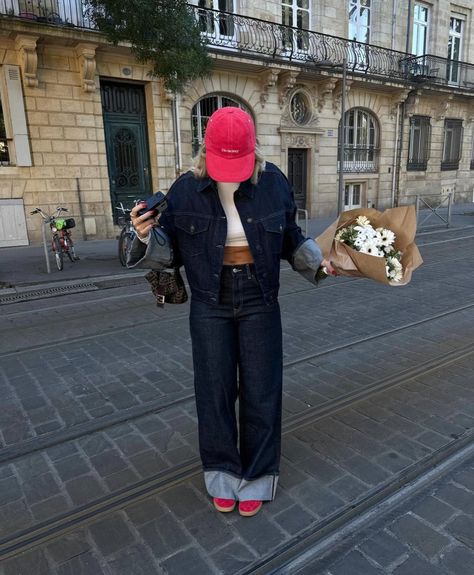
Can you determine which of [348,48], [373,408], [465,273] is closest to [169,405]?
[373,408]

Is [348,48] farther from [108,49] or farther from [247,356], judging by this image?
[247,356]

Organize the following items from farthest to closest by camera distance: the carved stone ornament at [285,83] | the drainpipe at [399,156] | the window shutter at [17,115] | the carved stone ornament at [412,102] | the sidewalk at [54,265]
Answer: the drainpipe at [399,156]
the carved stone ornament at [412,102]
the carved stone ornament at [285,83]
the window shutter at [17,115]
the sidewalk at [54,265]

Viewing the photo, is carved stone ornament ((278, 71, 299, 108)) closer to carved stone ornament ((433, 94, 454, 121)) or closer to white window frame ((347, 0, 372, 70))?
white window frame ((347, 0, 372, 70))

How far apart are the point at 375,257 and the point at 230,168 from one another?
31.9 inches

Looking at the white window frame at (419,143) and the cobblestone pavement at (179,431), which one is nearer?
the cobblestone pavement at (179,431)

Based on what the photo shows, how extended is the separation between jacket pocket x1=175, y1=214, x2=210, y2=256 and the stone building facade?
38.2 feet

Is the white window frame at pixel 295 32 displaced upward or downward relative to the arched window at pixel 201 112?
upward

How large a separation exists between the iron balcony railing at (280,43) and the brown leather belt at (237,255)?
10887 mm

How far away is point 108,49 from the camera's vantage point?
41.0 ft

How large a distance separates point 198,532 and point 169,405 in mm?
1366

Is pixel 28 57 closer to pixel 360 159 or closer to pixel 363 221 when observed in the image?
pixel 363 221

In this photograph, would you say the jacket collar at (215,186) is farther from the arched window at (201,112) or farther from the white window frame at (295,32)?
the white window frame at (295,32)

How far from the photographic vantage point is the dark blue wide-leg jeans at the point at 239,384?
7.43ft

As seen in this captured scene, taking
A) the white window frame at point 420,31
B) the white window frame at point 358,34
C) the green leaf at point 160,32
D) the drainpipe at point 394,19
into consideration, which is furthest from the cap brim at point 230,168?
the white window frame at point 420,31
